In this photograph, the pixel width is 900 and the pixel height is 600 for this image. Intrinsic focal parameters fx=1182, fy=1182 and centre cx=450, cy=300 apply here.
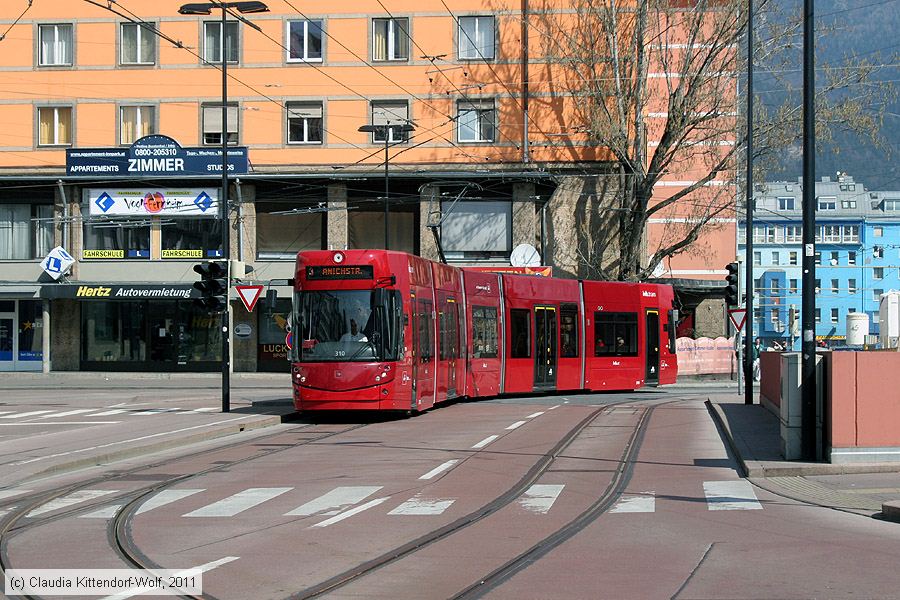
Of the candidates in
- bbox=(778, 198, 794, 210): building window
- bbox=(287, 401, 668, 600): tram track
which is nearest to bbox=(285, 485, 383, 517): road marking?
bbox=(287, 401, 668, 600): tram track

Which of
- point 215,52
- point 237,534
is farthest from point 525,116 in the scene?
point 237,534

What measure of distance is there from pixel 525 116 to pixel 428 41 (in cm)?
497

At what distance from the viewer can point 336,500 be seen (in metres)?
13.4

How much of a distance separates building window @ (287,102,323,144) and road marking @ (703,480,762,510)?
3545 centimetres

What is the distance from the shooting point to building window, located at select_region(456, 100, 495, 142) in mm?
47344

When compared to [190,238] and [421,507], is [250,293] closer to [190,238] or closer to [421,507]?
[421,507]

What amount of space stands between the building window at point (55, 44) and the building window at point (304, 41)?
928cm

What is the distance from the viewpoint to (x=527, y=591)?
826 centimetres

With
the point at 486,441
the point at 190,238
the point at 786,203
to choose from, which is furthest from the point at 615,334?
the point at 786,203

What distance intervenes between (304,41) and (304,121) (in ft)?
10.6

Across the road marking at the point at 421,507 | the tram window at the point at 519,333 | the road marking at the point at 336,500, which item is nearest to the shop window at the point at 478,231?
the tram window at the point at 519,333

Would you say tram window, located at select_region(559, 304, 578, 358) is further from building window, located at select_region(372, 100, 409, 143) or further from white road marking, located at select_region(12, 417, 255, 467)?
building window, located at select_region(372, 100, 409, 143)

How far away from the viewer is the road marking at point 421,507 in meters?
12.3

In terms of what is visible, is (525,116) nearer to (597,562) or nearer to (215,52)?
(215,52)
